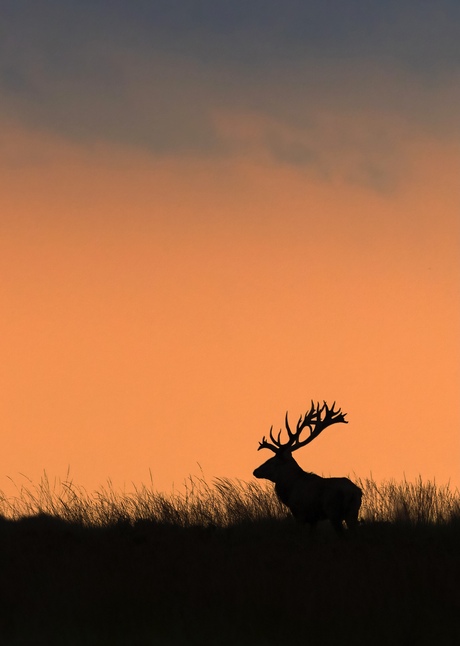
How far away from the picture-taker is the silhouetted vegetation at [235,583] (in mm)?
10008

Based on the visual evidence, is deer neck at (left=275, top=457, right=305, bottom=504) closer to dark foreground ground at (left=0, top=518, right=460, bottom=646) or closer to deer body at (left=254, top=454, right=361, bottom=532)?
deer body at (left=254, top=454, right=361, bottom=532)

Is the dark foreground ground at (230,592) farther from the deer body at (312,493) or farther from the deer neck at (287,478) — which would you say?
the deer neck at (287,478)

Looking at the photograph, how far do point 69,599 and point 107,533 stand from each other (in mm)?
6108

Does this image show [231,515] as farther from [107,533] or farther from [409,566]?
[409,566]

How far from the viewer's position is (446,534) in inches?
661

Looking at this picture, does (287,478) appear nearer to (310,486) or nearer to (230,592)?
(310,486)

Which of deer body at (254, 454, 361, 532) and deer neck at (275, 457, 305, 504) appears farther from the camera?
deer neck at (275, 457, 305, 504)

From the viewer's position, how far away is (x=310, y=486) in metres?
16.8

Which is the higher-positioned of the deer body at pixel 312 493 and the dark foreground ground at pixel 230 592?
the deer body at pixel 312 493

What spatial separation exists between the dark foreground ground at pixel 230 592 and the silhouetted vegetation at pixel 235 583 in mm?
21

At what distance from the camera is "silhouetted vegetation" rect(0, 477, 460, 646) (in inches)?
394

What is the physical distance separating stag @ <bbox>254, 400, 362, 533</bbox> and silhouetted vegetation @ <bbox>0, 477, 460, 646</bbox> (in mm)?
359

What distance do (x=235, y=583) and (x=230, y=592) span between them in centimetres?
33

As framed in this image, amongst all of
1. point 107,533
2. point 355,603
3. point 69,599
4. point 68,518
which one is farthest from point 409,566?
point 68,518
